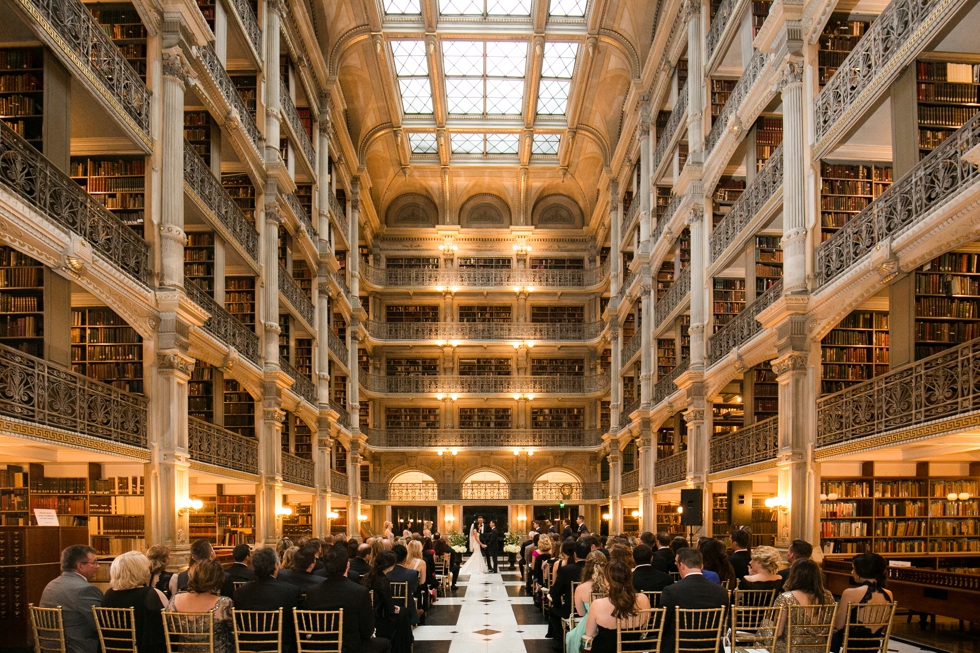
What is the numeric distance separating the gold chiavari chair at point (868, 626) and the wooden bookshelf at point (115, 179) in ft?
29.7

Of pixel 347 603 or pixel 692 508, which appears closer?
pixel 347 603

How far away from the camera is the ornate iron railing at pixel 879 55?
8577 millimetres

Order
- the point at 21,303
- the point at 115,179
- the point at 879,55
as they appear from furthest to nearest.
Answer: the point at 115,179
the point at 879,55
the point at 21,303

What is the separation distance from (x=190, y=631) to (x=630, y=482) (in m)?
19.8

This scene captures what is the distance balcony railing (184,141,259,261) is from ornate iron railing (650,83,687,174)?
8.39 meters

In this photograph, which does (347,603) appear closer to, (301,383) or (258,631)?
(258,631)

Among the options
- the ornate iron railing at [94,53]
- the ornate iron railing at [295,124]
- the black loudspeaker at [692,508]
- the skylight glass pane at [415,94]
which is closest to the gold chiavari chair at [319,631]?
the ornate iron railing at [94,53]

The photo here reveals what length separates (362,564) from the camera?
870cm

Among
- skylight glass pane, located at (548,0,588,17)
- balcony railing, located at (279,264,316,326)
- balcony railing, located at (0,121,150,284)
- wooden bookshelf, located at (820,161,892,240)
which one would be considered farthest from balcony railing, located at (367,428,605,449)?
balcony railing, located at (0,121,150,284)

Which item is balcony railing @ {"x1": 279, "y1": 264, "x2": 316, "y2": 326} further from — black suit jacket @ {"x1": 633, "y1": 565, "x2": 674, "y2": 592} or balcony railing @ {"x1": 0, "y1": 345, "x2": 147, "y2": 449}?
black suit jacket @ {"x1": 633, "y1": 565, "x2": 674, "y2": 592}

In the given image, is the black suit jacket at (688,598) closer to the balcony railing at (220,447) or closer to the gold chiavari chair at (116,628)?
the gold chiavari chair at (116,628)

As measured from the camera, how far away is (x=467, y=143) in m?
30.6

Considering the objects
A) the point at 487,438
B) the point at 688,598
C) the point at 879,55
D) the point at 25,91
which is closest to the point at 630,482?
the point at 487,438

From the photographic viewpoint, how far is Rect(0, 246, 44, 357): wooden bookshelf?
927 cm
